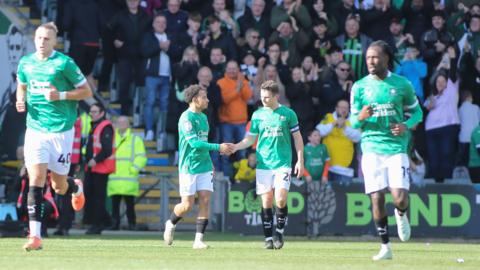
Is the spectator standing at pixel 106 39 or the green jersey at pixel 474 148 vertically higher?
the spectator standing at pixel 106 39

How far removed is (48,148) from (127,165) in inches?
336

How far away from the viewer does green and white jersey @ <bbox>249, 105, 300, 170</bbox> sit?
1781 centimetres

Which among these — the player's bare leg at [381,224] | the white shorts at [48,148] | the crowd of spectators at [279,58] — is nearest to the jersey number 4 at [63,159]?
the white shorts at [48,148]

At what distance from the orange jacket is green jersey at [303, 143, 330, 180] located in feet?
5.38

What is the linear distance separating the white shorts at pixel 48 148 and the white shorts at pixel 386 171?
12.7 feet

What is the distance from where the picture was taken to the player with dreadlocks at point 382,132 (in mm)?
15133

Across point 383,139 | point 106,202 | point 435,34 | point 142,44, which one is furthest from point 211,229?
point 383,139

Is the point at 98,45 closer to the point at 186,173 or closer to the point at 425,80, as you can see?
the point at 425,80

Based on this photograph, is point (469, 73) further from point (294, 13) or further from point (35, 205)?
point (35, 205)

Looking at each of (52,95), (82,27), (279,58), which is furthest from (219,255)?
(82,27)

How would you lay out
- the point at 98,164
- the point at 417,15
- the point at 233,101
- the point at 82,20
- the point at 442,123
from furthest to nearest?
the point at 417,15, the point at 442,123, the point at 82,20, the point at 233,101, the point at 98,164

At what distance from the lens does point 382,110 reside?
1520 cm

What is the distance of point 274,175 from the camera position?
58.5ft

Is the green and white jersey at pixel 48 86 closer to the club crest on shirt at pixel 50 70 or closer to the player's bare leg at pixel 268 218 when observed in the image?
the club crest on shirt at pixel 50 70
